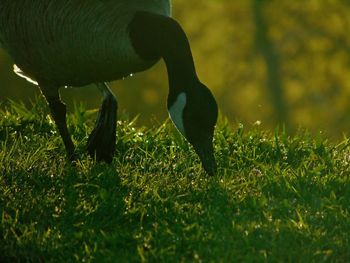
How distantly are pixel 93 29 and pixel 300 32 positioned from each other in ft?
59.0

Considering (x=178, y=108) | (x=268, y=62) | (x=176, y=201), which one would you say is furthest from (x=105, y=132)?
(x=268, y=62)

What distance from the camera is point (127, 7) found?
7.50 meters

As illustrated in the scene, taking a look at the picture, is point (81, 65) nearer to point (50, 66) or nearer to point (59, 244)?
point (50, 66)

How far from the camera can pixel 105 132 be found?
8.36 m

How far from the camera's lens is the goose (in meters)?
7.15

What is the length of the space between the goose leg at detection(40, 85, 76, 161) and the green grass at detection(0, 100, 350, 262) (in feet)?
0.52

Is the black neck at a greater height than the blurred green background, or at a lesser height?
lesser

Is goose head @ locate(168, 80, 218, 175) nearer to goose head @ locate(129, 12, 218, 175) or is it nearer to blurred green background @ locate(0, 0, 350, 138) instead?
goose head @ locate(129, 12, 218, 175)

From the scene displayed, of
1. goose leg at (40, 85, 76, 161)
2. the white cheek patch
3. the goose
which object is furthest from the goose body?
the white cheek patch

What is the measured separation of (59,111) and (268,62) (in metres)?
17.7

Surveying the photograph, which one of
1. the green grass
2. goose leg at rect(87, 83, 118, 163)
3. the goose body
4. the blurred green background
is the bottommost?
the green grass

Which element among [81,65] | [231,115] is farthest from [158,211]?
[231,115]

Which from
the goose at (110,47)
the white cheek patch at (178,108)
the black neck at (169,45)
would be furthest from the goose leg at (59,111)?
the white cheek patch at (178,108)

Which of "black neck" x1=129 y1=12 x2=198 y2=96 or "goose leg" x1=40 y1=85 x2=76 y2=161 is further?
"goose leg" x1=40 y1=85 x2=76 y2=161
